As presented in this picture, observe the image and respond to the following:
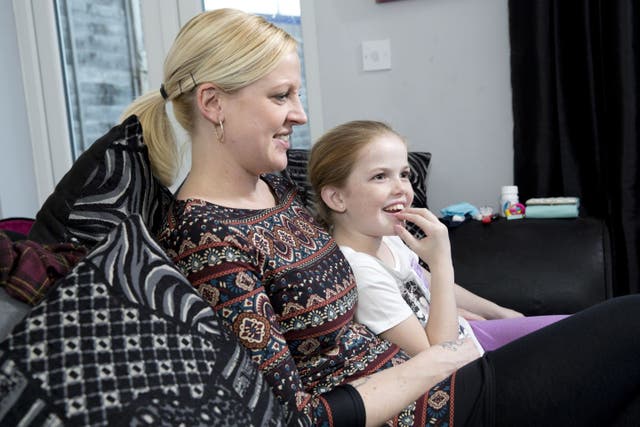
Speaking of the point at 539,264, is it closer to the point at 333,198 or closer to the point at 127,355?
the point at 333,198

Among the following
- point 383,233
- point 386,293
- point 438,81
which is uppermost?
point 438,81

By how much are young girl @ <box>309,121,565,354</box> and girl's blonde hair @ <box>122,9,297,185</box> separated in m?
0.29

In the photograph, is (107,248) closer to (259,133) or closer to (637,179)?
(259,133)

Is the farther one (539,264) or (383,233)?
(539,264)

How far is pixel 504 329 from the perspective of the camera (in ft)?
5.01

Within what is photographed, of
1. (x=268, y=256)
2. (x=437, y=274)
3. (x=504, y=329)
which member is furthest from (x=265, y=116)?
(x=504, y=329)

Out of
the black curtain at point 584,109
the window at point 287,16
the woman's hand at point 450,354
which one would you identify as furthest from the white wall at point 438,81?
the woman's hand at point 450,354

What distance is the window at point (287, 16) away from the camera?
268 cm

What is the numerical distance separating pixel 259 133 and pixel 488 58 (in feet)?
4.58

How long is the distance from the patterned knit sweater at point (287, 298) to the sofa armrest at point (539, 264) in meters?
0.71

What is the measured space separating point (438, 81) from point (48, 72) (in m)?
1.88

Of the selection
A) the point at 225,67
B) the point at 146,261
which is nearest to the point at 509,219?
the point at 225,67

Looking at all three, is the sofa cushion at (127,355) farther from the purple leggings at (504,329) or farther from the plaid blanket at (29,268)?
the purple leggings at (504,329)

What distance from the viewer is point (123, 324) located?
0.77 meters
